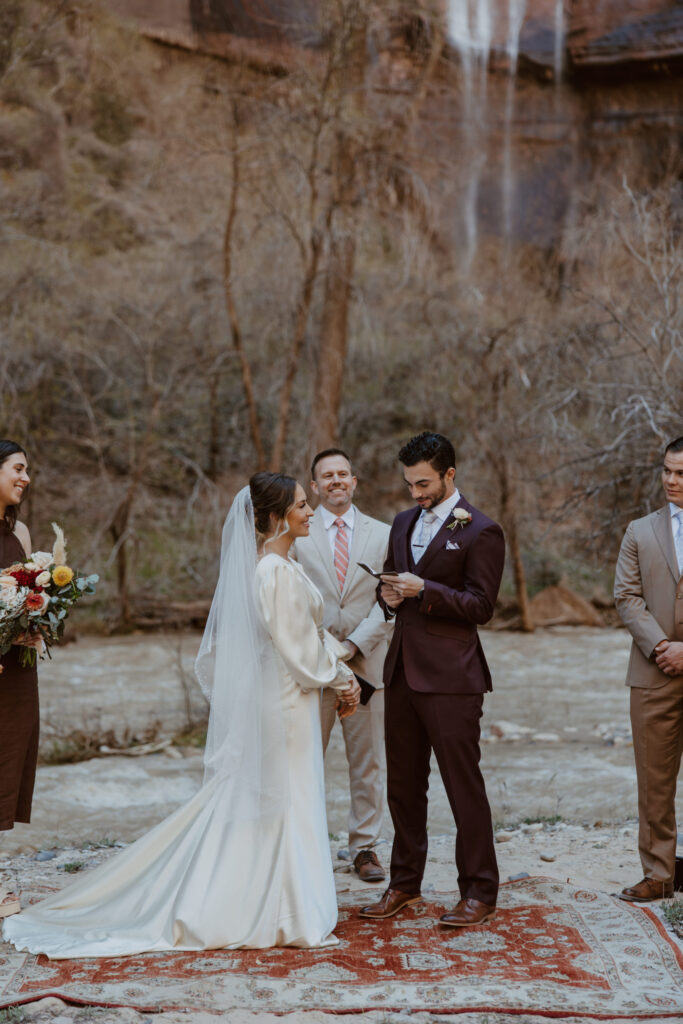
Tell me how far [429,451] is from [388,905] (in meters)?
2.06

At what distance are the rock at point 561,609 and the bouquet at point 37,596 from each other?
12.9 m

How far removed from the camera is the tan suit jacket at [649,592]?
500 centimetres

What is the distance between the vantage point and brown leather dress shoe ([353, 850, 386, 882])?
546 cm

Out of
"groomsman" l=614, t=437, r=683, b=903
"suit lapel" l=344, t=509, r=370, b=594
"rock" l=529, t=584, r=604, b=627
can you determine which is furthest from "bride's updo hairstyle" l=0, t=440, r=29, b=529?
"rock" l=529, t=584, r=604, b=627

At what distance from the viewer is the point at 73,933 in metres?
4.33

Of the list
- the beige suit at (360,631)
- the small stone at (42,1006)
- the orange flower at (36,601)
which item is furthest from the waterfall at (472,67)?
the small stone at (42,1006)

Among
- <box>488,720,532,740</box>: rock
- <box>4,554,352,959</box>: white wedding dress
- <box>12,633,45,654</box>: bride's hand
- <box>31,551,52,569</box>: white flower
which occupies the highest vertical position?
<box>31,551,52,569</box>: white flower

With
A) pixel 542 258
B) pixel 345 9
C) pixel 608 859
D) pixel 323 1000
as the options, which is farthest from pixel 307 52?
pixel 323 1000

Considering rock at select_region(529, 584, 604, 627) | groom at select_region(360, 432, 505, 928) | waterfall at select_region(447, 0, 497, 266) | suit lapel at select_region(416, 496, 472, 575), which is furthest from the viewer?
waterfall at select_region(447, 0, 497, 266)

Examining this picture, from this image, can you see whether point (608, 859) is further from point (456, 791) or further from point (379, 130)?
point (379, 130)

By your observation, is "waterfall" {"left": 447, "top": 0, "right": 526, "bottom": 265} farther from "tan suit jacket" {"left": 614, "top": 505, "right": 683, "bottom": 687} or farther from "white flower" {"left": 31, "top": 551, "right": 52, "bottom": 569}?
"white flower" {"left": 31, "top": 551, "right": 52, "bottom": 569}

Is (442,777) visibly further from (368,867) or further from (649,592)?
(649,592)

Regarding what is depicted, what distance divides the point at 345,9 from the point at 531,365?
20.5 feet

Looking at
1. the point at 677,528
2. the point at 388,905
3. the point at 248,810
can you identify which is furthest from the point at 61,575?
the point at 677,528
